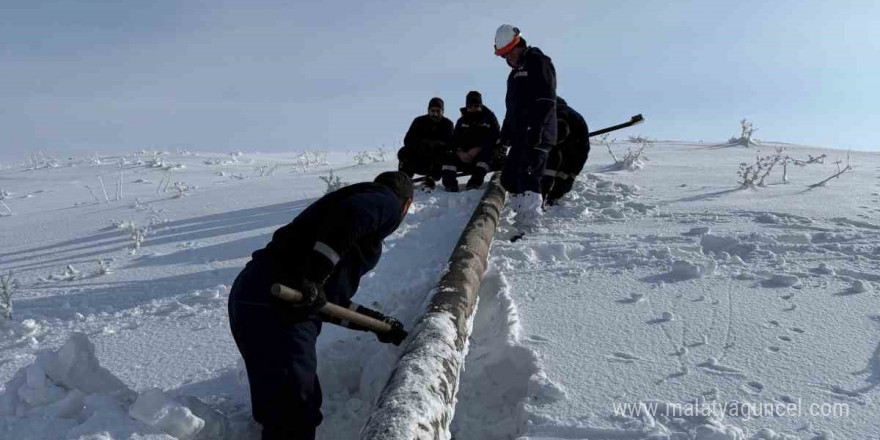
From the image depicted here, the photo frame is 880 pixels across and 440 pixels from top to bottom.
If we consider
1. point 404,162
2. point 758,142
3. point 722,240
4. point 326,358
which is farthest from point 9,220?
point 758,142

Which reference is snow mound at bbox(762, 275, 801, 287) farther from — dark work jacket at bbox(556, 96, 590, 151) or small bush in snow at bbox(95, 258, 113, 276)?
small bush in snow at bbox(95, 258, 113, 276)

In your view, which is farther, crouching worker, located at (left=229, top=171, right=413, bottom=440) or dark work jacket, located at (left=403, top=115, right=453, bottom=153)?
dark work jacket, located at (left=403, top=115, right=453, bottom=153)

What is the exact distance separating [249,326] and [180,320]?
1321 mm

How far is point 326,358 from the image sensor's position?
2496 millimetres

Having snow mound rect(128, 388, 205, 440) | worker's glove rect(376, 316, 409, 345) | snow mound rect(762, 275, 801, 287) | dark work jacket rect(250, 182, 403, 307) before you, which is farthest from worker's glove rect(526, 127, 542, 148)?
snow mound rect(128, 388, 205, 440)

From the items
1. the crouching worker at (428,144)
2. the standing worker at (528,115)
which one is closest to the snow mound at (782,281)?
the standing worker at (528,115)

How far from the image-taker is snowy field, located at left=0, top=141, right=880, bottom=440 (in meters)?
1.85

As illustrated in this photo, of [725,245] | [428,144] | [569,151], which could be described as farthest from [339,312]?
[428,144]

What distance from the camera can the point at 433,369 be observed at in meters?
1.96

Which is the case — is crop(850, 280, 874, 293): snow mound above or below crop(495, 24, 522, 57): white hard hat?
below

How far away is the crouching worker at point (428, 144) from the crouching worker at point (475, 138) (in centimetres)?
15

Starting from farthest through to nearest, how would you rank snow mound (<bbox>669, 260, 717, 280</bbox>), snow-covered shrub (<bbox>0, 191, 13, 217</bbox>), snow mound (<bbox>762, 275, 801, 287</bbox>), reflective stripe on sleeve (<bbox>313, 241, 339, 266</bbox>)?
1. snow-covered shrub (<bbox>0, 191, 13, 217</bbox>)
2. snow mound (<bbox>669, 260, 717, 280</bbox>)
3. snow mound (<bbox>762, 275, 801, 287</bbox>)
4. reflective stripe on sleeve (<bbox>313, 241, 339, 266</bbox>)

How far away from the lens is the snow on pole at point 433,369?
1663 millimetres

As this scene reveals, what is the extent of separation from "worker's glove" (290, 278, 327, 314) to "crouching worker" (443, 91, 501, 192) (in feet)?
15.9
